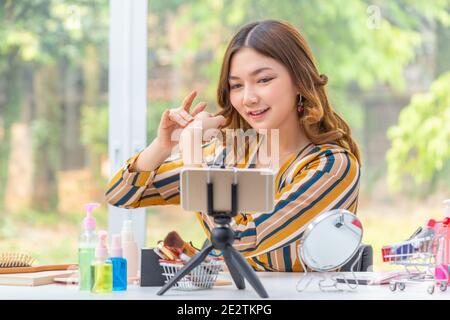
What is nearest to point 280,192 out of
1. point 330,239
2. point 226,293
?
point 330,239

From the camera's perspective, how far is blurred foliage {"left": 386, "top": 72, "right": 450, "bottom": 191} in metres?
5.47

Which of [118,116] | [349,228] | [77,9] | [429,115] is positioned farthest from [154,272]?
[429,115]

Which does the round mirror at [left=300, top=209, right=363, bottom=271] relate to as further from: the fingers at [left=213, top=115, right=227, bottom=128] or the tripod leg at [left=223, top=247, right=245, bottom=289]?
the fingers at [left=213, top=115, right=227, bottom=128]

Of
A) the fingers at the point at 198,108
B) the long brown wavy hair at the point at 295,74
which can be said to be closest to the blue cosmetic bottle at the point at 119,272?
the fingers at the point at 198,108

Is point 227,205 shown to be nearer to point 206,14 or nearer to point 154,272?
point 154,272

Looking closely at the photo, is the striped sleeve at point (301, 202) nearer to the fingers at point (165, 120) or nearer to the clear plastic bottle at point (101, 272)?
the fingers at point (165, 120)

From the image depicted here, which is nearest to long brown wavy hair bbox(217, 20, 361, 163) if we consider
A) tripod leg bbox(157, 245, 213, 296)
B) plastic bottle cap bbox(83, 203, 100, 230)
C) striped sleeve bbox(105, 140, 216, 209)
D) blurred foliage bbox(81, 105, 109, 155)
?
striped sleeve bbox(105, 140, 216, 209)

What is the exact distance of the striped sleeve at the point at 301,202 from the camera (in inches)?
88.6

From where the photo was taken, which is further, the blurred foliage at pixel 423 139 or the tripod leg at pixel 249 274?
the blurred foliage at pixel 423 139

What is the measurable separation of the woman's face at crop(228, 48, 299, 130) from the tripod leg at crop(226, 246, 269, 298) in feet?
2.23

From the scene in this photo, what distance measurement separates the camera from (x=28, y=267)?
2.14 m

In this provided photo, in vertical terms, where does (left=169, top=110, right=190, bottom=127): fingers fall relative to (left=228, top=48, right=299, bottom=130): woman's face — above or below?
below

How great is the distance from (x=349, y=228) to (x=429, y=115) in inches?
147

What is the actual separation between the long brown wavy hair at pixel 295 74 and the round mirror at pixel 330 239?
0.62 metres
